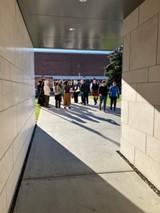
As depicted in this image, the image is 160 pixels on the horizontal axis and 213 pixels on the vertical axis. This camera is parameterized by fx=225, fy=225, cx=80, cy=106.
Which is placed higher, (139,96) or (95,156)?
(139,96)

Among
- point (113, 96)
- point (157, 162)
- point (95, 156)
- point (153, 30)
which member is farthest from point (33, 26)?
point (113, 96)

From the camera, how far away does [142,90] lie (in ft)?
12.9

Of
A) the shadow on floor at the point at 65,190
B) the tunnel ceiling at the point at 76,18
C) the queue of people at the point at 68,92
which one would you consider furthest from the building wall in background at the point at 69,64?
the shadow on floor at the point at 65,190

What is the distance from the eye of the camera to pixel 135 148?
432 cm

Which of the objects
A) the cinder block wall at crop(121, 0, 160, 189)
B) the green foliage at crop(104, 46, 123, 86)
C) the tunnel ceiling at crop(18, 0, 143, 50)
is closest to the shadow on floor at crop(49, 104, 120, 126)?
the tunnel ceiling at crop(18, 0, 143, 50)

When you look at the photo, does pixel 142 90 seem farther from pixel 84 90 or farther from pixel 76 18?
pixel 84 90

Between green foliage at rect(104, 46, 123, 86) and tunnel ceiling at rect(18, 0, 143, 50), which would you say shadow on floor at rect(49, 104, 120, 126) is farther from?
green foliage at rect(104, 46, 123, 86)

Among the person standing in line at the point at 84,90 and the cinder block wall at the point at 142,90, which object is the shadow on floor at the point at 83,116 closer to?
the person standing in line at the point at 84,90

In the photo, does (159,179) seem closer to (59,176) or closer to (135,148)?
(135,148)

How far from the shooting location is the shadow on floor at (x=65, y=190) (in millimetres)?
2918

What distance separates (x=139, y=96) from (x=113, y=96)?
8656 mm

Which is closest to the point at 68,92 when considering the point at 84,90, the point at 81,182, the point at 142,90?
the point at 84,90

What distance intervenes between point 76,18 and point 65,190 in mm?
A: 3416

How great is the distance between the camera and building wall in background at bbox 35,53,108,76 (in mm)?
44062
